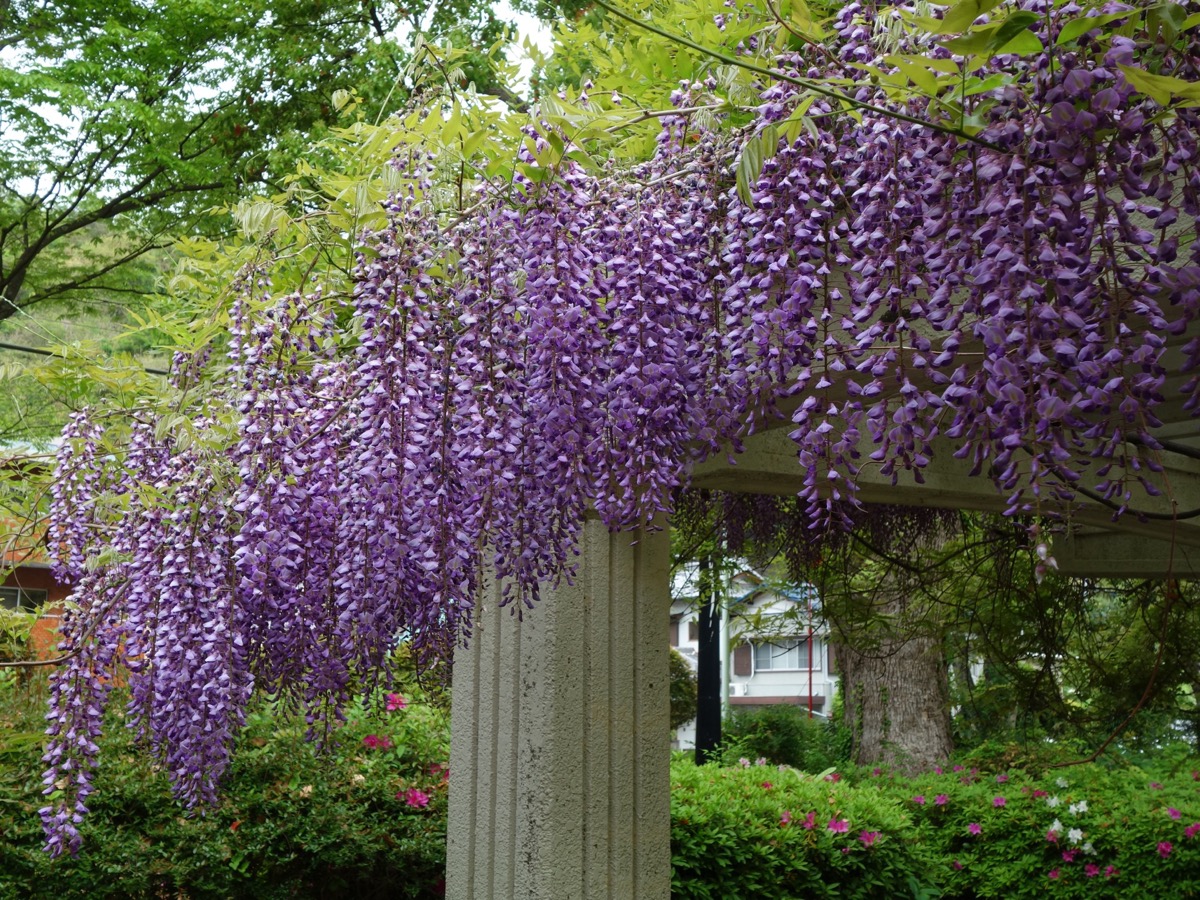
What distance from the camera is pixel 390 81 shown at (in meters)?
8.55

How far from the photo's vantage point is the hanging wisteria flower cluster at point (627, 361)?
1585 mm

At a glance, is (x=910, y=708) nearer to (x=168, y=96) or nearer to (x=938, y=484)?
(x=938, y=484)

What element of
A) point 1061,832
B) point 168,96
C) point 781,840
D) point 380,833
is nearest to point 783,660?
point 1061,832

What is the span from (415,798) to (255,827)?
66 cm

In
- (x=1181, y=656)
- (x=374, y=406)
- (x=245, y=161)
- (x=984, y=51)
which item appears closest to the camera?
(x=984, y=51)

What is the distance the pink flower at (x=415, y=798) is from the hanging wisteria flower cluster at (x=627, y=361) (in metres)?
1.74

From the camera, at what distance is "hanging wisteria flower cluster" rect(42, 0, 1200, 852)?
62.4 inches

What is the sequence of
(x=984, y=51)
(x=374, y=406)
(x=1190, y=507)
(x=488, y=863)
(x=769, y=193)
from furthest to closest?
(x=1190, y=507), (x=488, y=863), (x=374, y=406), (x=769, y=193), (x=984, y=51)

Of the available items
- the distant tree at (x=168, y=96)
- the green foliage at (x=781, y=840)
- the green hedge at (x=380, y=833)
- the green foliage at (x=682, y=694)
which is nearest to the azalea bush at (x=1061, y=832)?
the green hedge at (x=380, y=833)

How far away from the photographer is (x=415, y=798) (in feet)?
15.1

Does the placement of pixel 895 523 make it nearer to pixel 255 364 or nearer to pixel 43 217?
pixel 255 364

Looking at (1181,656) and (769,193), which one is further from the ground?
(769,193)

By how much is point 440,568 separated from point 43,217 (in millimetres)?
9743

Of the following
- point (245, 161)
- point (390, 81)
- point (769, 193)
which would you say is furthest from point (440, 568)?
point (245, 161)
